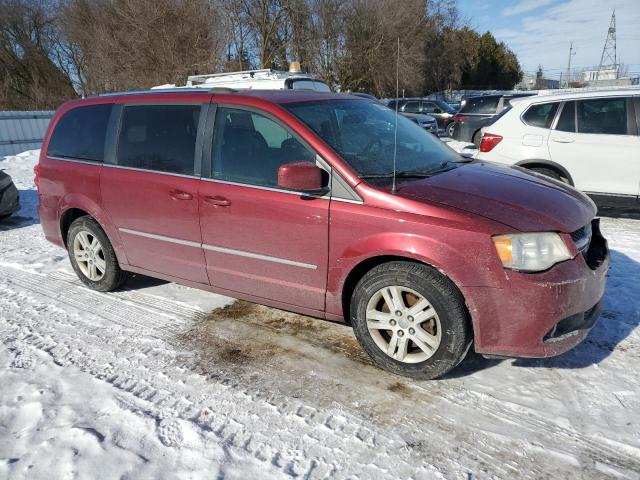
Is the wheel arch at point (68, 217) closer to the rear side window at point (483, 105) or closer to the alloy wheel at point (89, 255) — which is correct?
the alloy wheel at point (89, 255)

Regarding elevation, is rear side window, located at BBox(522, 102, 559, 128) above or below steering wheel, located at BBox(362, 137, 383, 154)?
above

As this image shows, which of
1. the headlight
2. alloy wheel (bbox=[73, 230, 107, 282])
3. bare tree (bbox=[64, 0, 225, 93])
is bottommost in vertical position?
alloy wheel (bbox=[73, 230, 107, 282])

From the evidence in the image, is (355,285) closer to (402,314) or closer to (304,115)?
(402,314)

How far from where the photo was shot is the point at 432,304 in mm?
2848

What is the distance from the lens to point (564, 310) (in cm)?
272

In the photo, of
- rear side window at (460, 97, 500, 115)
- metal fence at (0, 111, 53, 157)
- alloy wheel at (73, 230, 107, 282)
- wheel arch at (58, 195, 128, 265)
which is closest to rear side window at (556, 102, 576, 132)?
wheel arch at (58, 195, 128, 265)

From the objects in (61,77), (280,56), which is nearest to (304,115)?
(280,56)

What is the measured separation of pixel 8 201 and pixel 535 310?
25.1ft

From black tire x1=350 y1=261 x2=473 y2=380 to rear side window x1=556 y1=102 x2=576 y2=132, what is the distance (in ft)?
15.3

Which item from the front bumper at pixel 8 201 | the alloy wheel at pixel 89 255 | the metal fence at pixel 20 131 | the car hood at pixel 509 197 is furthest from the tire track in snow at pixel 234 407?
the metal fence at pixel 20 131

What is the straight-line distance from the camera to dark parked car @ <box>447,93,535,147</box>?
Result: 1439cm

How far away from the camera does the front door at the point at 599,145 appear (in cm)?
598

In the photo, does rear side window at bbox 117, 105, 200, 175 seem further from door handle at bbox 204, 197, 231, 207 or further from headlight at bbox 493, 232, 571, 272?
headlight at bbox 493, 232, 571, 272

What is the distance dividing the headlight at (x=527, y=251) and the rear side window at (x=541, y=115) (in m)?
4.44
